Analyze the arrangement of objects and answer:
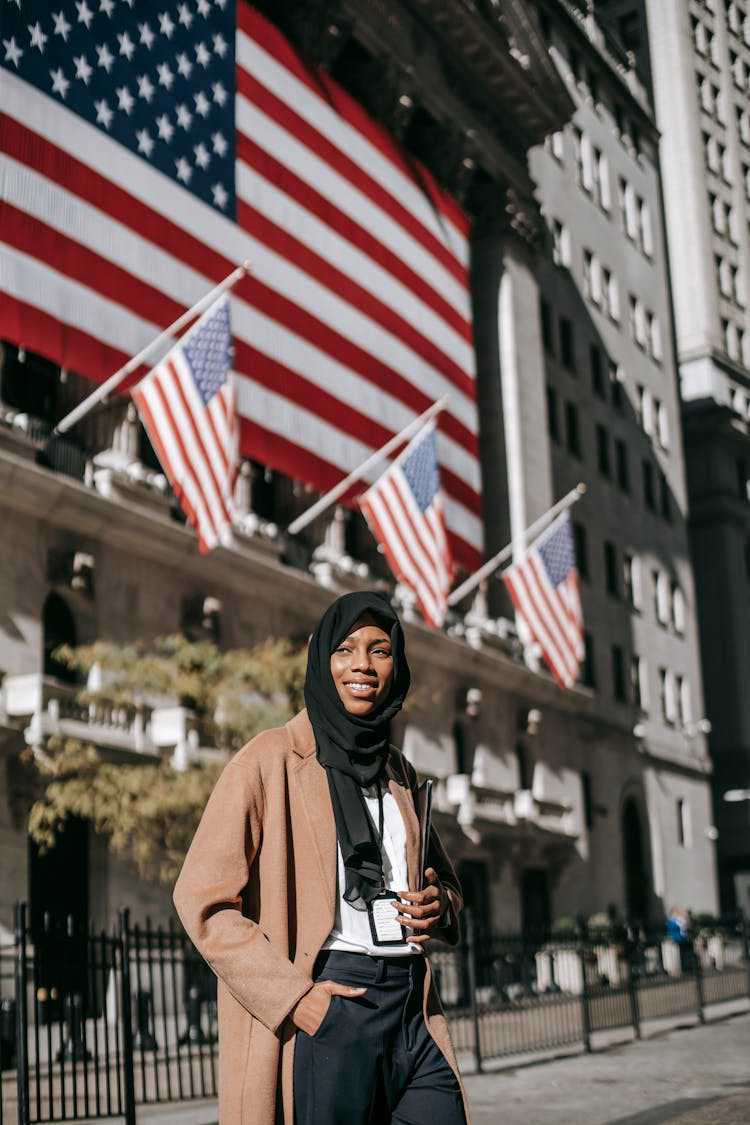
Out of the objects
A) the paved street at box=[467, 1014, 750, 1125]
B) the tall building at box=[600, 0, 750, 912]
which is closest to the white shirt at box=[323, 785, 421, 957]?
the paved street at box=[467, 1014, 750, 1125]

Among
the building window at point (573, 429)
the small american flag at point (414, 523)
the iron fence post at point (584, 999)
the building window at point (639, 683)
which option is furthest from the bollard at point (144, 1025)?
the building window at point (639, 683)

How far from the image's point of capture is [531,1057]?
1673 cm

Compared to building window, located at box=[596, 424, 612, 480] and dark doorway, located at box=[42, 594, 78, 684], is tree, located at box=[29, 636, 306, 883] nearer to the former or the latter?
dark doorway, located at box=[42, 594, 78, 684]

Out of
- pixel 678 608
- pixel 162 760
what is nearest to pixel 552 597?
pixel 162 760

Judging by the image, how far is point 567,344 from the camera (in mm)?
49031

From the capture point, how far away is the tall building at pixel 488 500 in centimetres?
2308

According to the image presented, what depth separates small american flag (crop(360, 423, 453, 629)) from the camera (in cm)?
2427

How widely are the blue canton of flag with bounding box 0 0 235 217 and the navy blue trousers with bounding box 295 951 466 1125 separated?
2112 centimetres

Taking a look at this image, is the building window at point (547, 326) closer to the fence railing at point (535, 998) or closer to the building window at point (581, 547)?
the building window at point (581, 547)

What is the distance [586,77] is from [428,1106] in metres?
55.7

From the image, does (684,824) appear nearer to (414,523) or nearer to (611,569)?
(611,569)

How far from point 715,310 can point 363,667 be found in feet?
218

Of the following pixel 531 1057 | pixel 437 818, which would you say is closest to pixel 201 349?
pixel 531 1057

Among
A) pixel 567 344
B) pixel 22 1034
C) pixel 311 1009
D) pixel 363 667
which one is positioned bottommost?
pixel 22 1034
